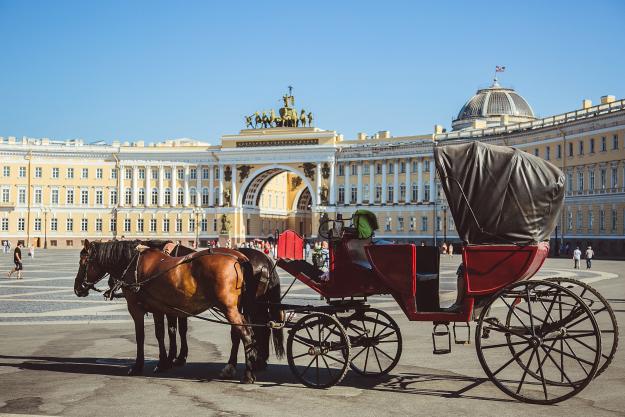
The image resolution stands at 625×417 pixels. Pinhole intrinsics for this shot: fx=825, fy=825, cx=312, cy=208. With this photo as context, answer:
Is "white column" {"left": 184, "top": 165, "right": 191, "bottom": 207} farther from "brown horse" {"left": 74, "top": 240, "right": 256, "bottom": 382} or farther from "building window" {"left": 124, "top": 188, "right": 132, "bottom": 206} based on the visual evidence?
"brown horse" {"left": 74, "top": 240, "right": 256, "bottom": 382}

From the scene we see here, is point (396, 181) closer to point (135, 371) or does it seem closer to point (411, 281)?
point (135, 371)

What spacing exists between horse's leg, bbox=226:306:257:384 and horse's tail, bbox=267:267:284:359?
1.23 feet

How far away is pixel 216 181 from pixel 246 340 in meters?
85.4

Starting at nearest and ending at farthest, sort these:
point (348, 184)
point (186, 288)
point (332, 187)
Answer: point (186, 288) → point (348, 184) → point (332, 187)

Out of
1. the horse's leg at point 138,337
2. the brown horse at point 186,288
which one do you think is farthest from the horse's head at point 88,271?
the horse's leg at point 138,337

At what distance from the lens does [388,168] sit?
8756cm

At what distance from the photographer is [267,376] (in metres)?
10.3

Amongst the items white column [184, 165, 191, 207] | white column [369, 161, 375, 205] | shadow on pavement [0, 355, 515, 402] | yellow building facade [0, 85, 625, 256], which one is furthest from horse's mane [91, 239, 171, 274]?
white column [184, 165, 191, 207]

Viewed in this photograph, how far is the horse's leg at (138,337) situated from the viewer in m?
10.3

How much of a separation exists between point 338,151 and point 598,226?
114 ft

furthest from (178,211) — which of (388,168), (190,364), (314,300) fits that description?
(190,364)

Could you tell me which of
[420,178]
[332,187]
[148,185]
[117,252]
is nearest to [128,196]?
[148,185]

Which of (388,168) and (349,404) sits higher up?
(388,168)

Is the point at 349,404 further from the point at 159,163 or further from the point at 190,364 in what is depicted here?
the point at 159,163
